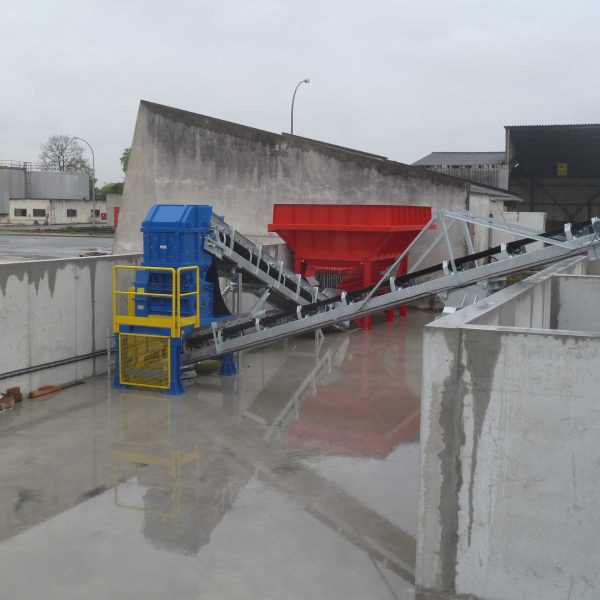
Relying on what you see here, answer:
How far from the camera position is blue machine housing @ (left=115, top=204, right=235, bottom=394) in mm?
11180

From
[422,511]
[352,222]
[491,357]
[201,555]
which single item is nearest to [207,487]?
[201,555]

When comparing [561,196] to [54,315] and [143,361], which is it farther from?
[54,315]

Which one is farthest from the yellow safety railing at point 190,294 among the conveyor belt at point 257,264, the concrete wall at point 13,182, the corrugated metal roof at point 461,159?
the concrete wall at point 13,182

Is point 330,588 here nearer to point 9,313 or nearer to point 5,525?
→ point 5,525

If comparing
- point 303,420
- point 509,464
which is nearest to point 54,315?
point 303,420

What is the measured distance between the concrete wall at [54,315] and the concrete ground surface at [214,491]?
45 centimetres

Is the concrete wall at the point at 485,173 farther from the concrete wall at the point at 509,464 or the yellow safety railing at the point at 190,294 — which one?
the concrete wall at the point at 509,464

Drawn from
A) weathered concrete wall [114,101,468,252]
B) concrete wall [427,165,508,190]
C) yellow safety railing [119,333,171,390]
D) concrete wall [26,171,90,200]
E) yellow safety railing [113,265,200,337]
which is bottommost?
yellow safety railing [119,333,171,390]

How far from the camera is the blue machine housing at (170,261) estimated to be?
1118cm

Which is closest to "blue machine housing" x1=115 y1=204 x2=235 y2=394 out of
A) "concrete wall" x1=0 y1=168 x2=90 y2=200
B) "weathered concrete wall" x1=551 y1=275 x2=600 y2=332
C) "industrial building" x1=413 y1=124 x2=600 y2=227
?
"weathered concrete wall" x1=551 y1=275 x2=600 y2=332

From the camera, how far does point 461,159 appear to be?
1889 inches

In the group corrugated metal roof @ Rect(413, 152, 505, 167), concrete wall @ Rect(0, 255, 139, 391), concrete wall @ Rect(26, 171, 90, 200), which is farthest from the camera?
concrete wall @ Rect(26, 171, 90, 200)

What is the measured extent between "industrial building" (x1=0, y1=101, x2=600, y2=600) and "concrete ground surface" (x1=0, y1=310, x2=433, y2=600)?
0.09 ft

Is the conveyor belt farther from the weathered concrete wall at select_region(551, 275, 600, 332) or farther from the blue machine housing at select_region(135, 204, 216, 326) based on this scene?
the weathered concrete wall at select_region(551, 275, 600, 332)
